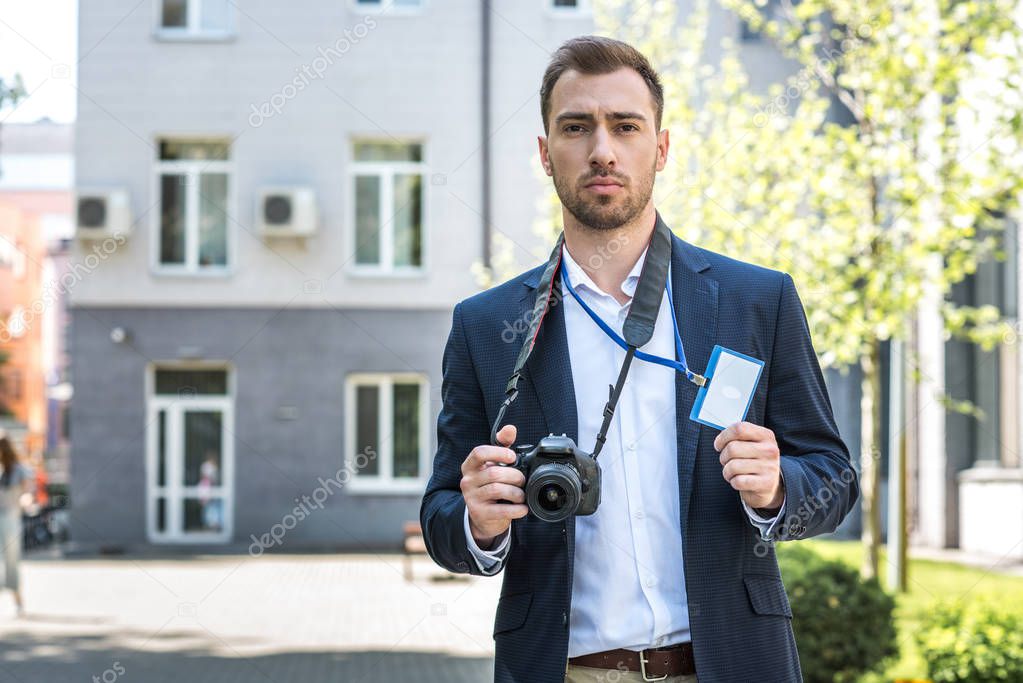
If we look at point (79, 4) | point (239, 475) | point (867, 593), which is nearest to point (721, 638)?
point (867, 593)

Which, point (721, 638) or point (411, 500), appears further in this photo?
point (411, 500)

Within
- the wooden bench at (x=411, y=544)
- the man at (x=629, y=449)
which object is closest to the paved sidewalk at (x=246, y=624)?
the wooden bench at (x=411, y=544)

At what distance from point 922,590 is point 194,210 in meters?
13.6

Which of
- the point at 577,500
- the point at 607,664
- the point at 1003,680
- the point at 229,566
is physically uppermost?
the point at 577,500

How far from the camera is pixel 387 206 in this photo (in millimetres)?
21234

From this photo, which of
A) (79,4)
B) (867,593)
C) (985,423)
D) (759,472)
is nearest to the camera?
(759,472)

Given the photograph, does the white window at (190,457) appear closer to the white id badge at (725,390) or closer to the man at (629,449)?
the man at (629,449)

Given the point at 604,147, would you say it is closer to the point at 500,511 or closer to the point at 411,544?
the point at 500,511

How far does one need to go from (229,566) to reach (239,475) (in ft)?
9.74

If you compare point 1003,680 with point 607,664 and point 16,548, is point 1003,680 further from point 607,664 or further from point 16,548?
point 16,548

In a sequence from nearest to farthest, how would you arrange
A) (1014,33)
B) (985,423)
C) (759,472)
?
(759,472) → (1014,33) → (985,423)

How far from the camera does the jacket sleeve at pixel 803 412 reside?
247 cm

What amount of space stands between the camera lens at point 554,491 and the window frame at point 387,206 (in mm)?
18778

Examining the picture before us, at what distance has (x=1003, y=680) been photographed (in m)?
6.62
